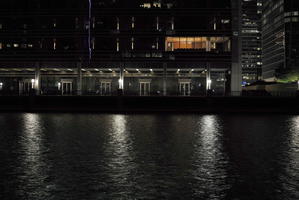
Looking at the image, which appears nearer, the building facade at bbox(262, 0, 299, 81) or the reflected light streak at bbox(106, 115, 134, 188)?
the reflected light streak at bbox(106, 115, 134, 188)

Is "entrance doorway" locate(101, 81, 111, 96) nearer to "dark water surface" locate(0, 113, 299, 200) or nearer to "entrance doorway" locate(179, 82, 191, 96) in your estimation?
"entrance doorway" locate(179, 82, 191, 96)

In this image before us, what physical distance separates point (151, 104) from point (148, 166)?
34.3 meters

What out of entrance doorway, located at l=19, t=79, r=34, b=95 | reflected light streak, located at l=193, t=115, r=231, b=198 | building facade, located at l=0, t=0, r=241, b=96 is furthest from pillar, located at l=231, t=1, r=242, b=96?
reflected light streak, located at l=193, t=115, r=231, b=198

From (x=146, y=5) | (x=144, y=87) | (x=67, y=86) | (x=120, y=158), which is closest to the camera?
(x=120, y=158)

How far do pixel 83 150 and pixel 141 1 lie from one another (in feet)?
179

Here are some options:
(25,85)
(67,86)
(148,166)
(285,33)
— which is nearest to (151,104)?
(67,86)

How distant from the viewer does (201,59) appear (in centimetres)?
6606

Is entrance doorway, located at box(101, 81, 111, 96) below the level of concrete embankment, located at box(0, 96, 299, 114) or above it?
above

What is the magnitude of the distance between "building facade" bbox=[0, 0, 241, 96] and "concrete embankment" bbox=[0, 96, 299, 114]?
1918cm

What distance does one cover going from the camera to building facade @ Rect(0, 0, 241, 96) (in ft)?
216

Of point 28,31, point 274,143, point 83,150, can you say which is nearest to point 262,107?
point 274,143

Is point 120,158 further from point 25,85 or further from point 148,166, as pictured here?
point 25,85

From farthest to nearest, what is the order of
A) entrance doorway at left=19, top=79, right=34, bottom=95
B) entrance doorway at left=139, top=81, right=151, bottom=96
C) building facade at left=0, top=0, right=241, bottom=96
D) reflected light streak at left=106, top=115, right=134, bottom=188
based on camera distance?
entrance doorway at left=19, top=79, right=34, bottom=95, entrance doorway at left=139, top=81, right=151, bottom=96, building facade at left=0, top=0, right=241, bottom=96, reflected light streak at left=106, top=115, right=134, bottom=188

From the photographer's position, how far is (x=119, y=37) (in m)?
66.6
